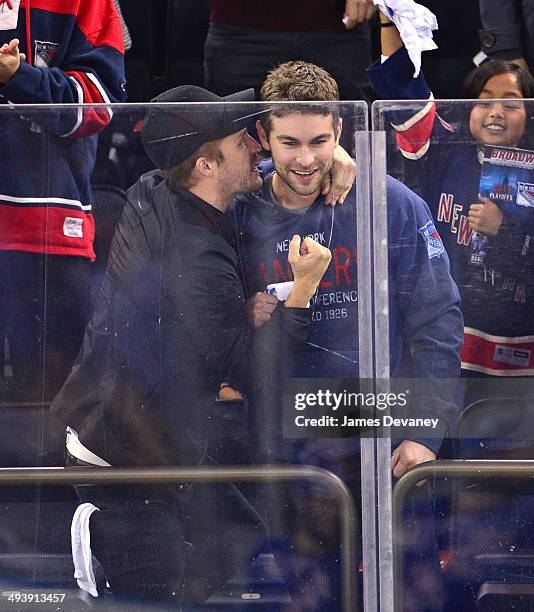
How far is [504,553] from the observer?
2.34m

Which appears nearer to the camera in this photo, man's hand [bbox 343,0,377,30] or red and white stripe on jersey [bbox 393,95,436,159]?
red and white stripe on jersey [bbox 393,95,436,159]

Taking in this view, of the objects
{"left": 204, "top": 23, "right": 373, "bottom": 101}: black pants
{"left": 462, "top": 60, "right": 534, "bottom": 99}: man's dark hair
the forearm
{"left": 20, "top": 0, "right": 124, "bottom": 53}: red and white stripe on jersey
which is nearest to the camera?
the forearm

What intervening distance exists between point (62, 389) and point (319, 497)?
571 millimetres

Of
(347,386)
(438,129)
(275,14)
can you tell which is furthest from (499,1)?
(347,386)

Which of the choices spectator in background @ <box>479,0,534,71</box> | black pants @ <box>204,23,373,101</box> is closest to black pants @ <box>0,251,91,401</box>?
black pants @ <box>204,23,373,101</box>

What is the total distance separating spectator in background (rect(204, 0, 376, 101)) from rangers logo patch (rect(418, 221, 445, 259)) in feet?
5.36

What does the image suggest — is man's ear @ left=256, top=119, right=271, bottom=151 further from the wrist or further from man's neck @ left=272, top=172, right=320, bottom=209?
the wrist

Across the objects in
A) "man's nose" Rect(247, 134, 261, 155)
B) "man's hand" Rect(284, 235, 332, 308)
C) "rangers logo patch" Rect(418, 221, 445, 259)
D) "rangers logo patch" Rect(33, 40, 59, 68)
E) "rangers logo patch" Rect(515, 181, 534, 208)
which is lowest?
"man's hand" Rect(284, 235, 332, 308)

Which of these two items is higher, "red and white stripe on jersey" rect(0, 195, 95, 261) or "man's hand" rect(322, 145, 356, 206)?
"man's hand" rect(322, 145, 356, 206)

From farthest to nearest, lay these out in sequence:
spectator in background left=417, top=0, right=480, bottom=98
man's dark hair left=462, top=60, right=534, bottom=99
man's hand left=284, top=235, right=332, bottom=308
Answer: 1. spectator in background left=417, top=0, right=480, bottom=98
2. man's dark hair left=462, top=60, right=534, bottom=99
3. man's hand left=284, top=235, right=332, bottom=308

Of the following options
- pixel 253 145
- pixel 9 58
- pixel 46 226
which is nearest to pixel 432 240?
pixel 253 145

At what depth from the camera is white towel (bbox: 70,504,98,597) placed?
2.36 metres

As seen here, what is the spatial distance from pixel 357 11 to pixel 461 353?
69.5 inches

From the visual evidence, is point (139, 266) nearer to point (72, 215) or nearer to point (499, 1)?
point (72, 215)
